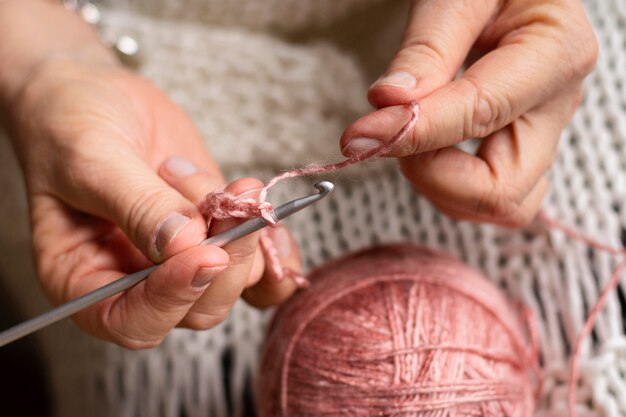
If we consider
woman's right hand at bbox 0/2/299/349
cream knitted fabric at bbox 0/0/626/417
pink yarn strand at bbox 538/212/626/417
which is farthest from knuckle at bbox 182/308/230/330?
pink yarn strand at bbox 538/212/626/417

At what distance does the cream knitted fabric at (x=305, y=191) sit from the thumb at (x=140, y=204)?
0.27m

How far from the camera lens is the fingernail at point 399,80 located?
0.49 metres

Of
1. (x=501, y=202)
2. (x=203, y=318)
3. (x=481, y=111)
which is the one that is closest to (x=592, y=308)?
(x=501, y=202)

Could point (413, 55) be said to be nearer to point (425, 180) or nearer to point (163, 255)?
point (425, 180)

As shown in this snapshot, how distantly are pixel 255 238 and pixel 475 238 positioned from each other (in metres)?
0.38

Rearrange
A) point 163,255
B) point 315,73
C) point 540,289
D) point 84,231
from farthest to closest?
1. point 315,73
2. point 540,289
3. point 84,231
4. point 163,255

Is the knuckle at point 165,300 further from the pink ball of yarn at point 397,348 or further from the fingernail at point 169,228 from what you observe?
the pink ball of yarn at point 397,348

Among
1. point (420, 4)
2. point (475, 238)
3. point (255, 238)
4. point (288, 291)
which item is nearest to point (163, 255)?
point (255, 238)

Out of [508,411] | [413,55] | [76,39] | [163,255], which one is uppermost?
[76,39]

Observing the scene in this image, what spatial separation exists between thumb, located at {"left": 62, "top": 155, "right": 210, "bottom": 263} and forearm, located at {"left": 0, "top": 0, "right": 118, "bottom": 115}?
0.62 feet

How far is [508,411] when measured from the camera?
1.98 feet

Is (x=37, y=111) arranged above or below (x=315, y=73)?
below

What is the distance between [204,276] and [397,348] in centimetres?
22

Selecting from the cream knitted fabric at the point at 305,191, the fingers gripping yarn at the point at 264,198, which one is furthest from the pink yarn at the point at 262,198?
the cream knitted fabric at the point at 305,191
